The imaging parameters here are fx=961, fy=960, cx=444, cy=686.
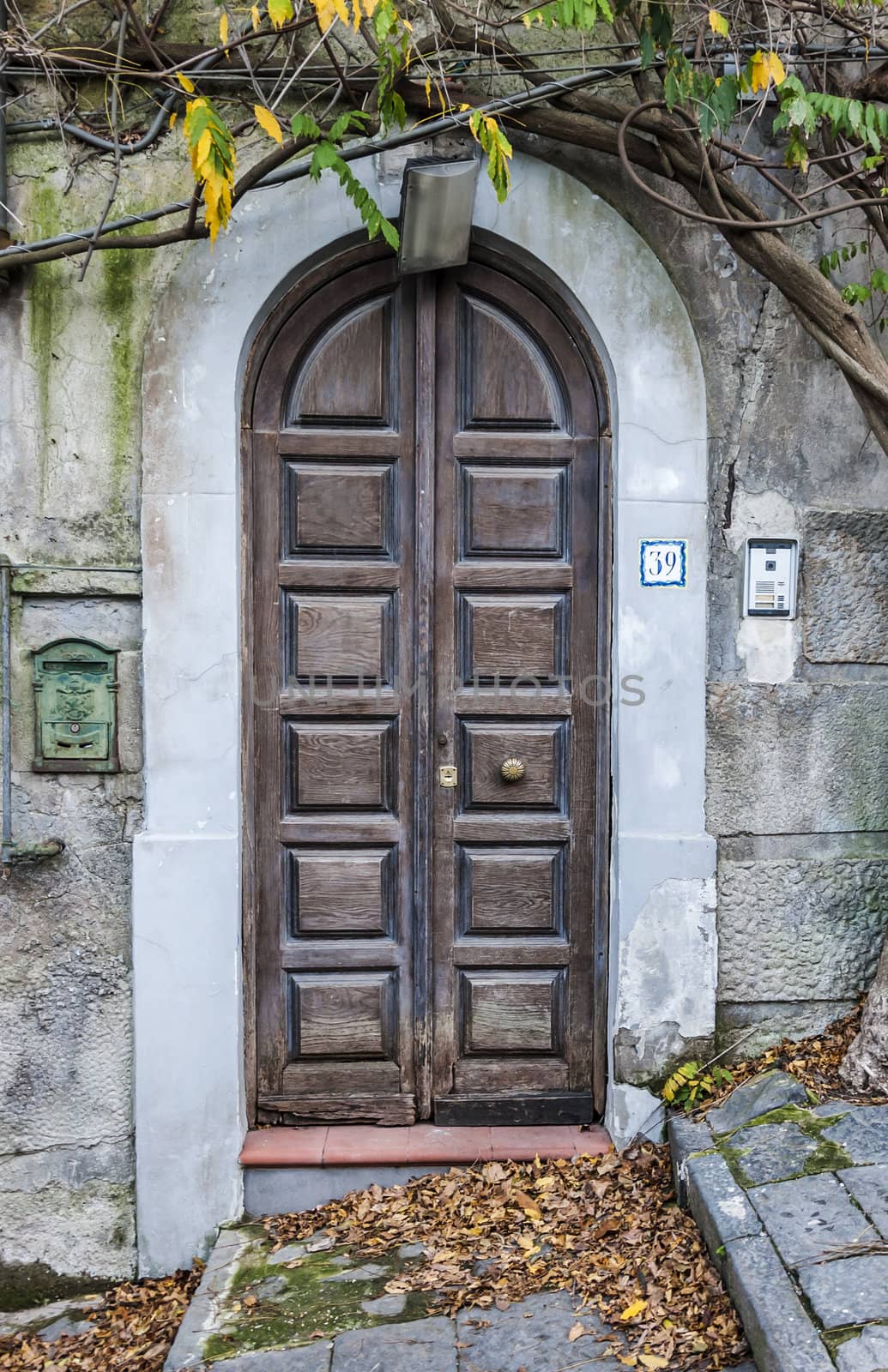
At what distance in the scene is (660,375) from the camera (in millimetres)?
3209

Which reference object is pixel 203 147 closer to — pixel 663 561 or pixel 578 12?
pixel 578 12

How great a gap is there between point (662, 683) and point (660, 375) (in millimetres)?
1030

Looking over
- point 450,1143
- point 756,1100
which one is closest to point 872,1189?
point 756,1100

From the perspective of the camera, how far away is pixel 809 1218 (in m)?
2.54

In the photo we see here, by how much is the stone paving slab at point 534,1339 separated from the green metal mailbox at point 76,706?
6.54 ft

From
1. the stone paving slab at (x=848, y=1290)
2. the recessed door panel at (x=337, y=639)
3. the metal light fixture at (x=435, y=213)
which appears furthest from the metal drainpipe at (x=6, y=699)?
the stone paving slab at (x=848, y=1290)

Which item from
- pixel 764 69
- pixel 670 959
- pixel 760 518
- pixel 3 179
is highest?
pixel 764 69

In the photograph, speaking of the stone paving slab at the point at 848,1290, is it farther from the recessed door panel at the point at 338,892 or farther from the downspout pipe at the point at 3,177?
the downspout pipe at the point at 3,177

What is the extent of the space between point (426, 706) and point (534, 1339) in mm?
1863

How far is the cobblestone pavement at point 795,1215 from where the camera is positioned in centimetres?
218

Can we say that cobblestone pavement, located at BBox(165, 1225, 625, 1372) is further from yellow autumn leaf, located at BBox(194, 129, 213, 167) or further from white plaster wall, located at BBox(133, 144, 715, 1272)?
yellow autumn leaf, located at BBox(194, 129, 213, 167)

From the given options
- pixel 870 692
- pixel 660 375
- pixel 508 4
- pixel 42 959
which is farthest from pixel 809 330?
pixel 42 959

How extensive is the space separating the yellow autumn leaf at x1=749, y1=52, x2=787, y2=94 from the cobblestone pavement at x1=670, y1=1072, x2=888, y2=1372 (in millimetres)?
3045

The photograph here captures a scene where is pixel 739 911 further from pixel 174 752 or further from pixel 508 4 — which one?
pixel 508 4
